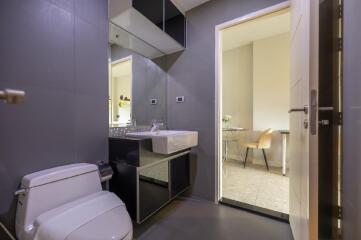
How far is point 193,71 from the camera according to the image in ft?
7.28

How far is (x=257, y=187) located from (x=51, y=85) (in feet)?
9.02

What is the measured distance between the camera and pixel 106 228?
90 cm

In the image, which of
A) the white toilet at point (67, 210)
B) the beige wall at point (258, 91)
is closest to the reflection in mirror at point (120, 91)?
the white toilet at point (67, 210)

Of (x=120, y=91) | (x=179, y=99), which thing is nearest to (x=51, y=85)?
(x=120, y=91)

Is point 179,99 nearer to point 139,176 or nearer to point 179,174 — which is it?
point 179,174

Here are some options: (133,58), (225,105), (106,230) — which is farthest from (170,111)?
(225,105)

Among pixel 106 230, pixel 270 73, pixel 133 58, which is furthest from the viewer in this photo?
pixel 270 73

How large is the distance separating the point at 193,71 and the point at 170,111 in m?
0.62

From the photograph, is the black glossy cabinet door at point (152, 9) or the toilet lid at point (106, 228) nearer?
the toilet lid at point (106, 228)

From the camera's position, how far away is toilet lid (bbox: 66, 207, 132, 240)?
2.77 ft

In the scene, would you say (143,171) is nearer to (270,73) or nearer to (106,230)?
(106,230)

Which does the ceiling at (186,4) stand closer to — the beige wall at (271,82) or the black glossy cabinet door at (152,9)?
the black glossy cabinet door at (152,9)

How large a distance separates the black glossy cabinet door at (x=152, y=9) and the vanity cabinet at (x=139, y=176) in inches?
47.9

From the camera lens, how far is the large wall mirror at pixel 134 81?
182cm
